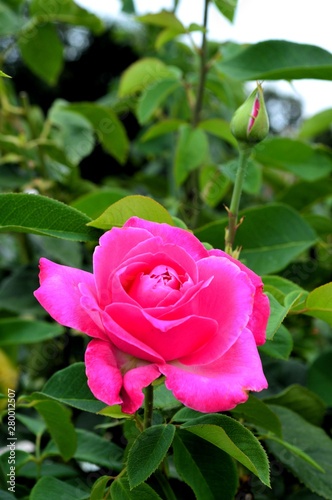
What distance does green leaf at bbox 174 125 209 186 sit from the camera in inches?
41.9

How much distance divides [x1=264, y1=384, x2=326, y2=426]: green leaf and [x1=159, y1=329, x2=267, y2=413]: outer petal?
0.33m

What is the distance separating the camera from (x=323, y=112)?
1.34 m

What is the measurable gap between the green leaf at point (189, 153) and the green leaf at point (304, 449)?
442 millimetres

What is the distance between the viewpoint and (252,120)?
2.05 feet

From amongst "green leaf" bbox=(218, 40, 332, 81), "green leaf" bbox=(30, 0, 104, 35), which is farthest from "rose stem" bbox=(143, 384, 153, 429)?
"green leaf" bbox=(30, 0, 104, 35)

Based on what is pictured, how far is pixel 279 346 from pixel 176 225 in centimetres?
15

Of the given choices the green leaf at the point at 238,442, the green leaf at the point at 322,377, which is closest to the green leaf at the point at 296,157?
A: the green leaf at the point at 322,377

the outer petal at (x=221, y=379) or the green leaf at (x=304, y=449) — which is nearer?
the outer petal at (x=221, y=379)

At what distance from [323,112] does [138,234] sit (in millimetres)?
917

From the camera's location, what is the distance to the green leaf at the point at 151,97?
1080 millimetres

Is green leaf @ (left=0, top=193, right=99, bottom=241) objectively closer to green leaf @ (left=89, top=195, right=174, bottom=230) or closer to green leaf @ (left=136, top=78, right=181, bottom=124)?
green leaf @ (left=89, top=195, right=174, bottom=230)

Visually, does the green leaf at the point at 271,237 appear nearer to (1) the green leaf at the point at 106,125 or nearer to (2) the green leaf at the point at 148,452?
(2) the green leaf at the point at 148,452

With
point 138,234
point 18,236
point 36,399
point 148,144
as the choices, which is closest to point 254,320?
point 138,234

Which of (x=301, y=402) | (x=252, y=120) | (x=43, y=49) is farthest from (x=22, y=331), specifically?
(x=43, y=49)
